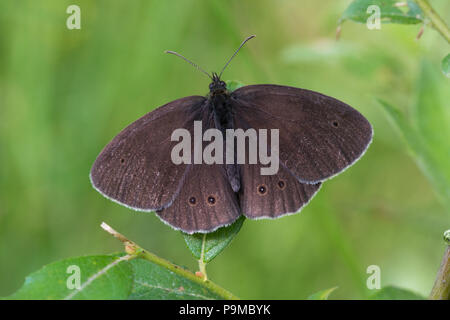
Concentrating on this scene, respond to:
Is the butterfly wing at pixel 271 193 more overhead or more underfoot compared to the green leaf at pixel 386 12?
more underfoot

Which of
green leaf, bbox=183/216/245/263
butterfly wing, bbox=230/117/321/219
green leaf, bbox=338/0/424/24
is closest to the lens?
green leaf, bbox=338/0/424/24

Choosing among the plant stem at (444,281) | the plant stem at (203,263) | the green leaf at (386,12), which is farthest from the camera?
the green leaf at (386,12)

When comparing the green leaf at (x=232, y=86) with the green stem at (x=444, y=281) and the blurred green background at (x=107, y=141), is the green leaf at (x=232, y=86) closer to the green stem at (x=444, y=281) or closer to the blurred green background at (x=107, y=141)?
the green stem at (x=444, y=281)

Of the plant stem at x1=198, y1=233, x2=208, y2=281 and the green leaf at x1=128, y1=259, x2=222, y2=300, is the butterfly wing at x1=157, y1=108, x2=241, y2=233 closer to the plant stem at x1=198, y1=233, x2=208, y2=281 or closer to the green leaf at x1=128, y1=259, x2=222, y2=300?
the plant stem at x1=198, y1=233, x2=208, y2=281

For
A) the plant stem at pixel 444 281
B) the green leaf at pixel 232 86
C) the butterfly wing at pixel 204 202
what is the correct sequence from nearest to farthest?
the plant stem at pixel 444 281 → the butterfly wing at pixel 204 202 → the green leaf at pixel 232 86

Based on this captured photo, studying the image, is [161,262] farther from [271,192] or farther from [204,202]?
[271,192]

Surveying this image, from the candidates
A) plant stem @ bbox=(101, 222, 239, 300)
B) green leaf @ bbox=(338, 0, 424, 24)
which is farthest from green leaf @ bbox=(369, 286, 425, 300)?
green leaf @ bbox=(338, 0, 424, 24)

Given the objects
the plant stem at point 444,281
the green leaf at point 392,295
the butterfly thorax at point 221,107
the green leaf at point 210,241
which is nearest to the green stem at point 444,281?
the plant stem at point 444,281

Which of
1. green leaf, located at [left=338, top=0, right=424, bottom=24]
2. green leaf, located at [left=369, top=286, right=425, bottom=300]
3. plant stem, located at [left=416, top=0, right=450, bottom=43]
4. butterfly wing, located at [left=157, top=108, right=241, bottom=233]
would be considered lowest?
green leaf, located at [left=369, top=286, right=425, bottom=300]
